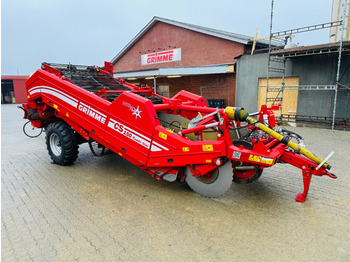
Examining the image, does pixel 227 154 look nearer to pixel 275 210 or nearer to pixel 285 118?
pixel 275 210

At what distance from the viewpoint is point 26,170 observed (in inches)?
195

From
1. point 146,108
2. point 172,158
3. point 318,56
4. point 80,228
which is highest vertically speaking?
point 318,56

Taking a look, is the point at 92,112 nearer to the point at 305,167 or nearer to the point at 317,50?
the point at 305,167

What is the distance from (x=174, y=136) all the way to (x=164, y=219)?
1.11 metres

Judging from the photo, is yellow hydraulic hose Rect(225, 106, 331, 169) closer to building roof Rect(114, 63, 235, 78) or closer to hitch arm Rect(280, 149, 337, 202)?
hitch arm Rect(280, 149, 337, 202)

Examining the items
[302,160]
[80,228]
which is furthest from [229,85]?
[80,228]

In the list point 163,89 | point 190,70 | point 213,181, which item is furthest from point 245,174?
point 163,89

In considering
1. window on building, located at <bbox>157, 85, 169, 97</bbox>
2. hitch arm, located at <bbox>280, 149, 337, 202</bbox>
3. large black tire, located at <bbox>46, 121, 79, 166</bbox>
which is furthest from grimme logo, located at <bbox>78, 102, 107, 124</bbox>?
window on building, located at <bbox>157, 85, 169, 97</bbox>

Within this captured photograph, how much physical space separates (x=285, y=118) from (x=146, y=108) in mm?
8492

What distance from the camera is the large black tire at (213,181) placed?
10.8ft

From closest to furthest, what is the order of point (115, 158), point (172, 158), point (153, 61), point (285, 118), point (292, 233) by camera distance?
point (292, 233) → point (172, 158) → point (115, 158) → point (285, 118) → point (153, 61)

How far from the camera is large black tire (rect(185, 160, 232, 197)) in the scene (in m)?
3.29

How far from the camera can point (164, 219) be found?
9.97 feet

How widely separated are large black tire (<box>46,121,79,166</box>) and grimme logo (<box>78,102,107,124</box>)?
2.53 ft
